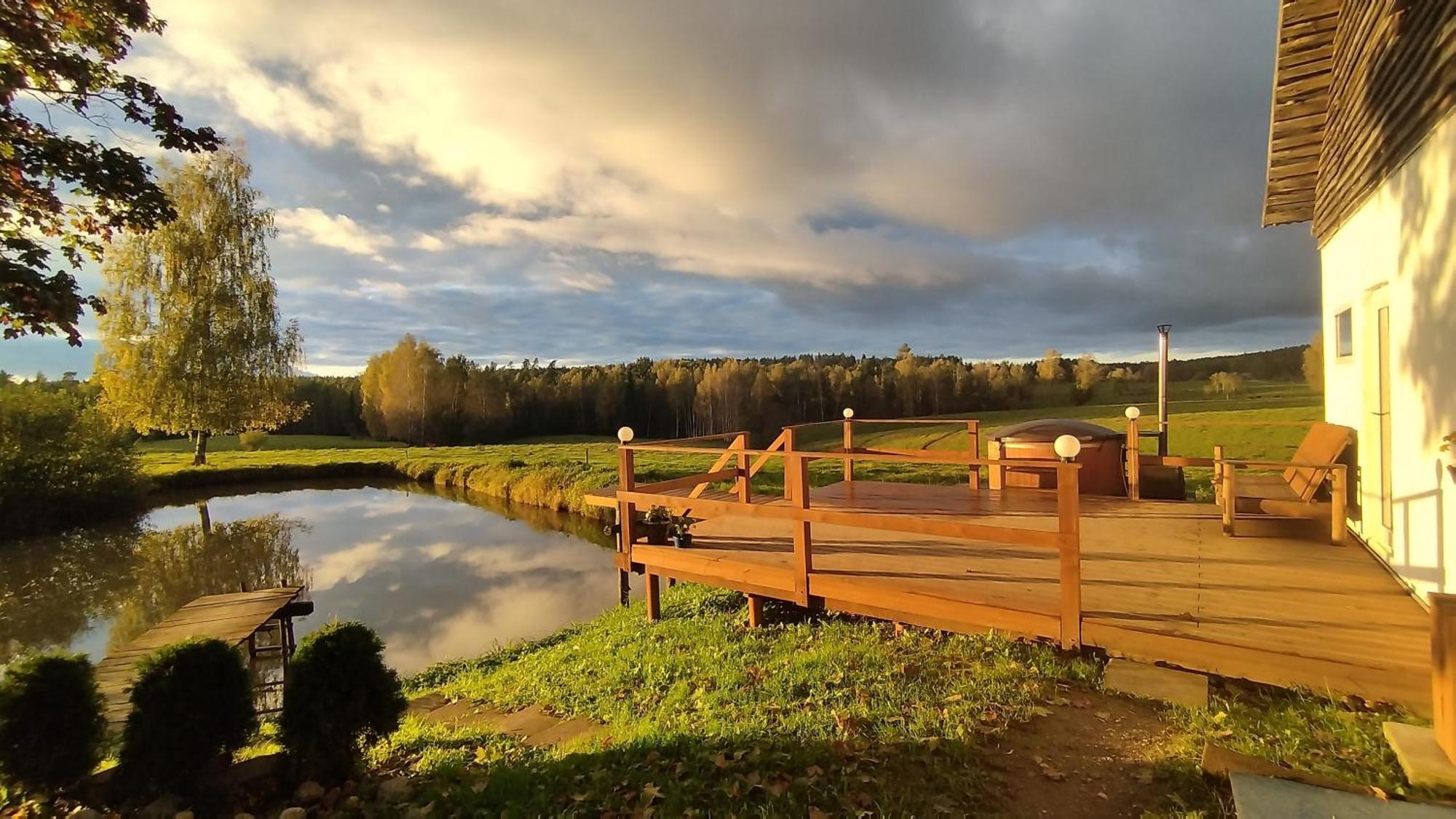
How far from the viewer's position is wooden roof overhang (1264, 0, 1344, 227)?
19.6 feet

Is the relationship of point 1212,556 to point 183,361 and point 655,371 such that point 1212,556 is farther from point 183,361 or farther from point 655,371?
point 655,371

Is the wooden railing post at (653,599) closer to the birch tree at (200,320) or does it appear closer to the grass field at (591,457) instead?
the grass field at (591,457)

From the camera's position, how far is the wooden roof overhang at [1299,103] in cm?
596

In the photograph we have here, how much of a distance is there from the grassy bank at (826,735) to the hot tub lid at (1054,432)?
4.62 metres

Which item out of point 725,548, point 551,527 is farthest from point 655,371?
point 725,548

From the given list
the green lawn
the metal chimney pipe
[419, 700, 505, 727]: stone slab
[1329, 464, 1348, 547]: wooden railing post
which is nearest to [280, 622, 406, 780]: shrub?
[419, 700, 505, 727]: stone slab

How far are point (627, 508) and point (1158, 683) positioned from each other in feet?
15.8

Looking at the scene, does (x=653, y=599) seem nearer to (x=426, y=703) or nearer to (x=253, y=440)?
(x=426, y=703)

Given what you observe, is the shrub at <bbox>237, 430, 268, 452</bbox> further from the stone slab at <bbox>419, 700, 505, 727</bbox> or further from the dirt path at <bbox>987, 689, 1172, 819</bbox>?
the dirt path at <bbox>987, 689, 1172, 819</bbox>

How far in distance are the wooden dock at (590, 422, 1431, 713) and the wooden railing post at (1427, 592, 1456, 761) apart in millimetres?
956

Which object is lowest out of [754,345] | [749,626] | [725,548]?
[749,626]

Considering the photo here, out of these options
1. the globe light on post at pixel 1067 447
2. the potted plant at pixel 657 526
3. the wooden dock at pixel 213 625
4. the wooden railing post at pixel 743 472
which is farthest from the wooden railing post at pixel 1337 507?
the wooden dock at pixel 213 625

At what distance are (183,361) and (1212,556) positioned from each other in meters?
32.1

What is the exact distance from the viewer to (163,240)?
79.5 feet
